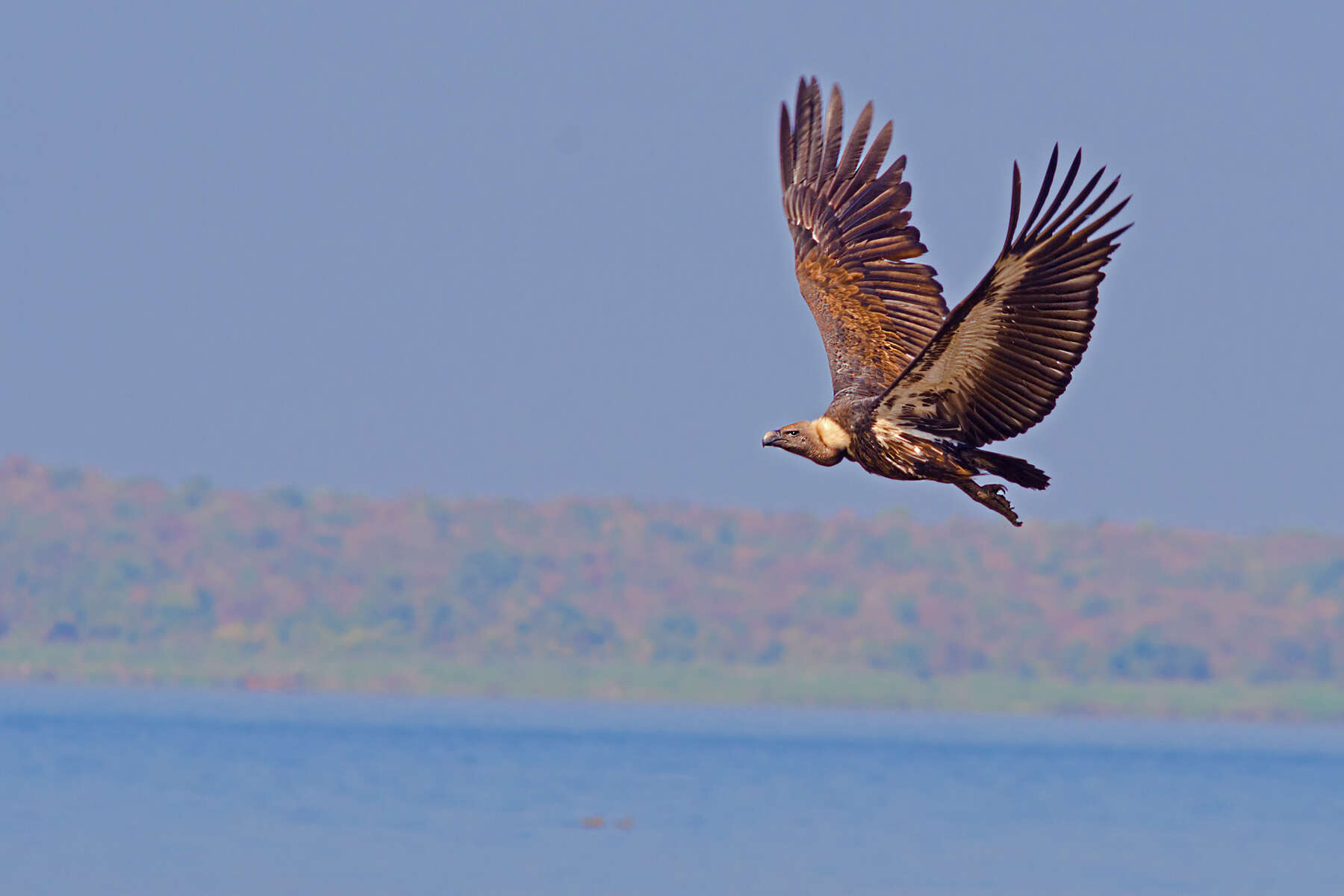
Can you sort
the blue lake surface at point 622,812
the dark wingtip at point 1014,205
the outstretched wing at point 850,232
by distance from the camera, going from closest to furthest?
the dark wingtip at point 1014,205 → the outstretched wing at point 850,232 → the blue lake surface at point 622,812

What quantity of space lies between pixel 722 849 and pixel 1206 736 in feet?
254

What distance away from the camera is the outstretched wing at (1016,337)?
8.89 meters

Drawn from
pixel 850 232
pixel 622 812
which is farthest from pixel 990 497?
pixel 622 812

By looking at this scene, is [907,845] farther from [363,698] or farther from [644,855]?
[363,698]

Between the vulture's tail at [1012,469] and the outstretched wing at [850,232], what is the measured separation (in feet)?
9.33

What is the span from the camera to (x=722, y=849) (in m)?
50.2

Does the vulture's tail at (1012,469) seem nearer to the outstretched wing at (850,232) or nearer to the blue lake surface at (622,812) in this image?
the outstretched wing at (850,232)

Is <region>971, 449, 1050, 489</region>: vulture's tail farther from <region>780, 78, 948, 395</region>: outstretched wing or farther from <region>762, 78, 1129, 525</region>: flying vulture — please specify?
<region>780, 78, 948, 395</region>: outstretched wing

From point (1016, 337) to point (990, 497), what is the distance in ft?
2.64

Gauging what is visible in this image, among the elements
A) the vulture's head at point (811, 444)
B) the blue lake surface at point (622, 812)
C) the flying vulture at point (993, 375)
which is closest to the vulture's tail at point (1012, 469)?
the flying vulture at point (993, 375)

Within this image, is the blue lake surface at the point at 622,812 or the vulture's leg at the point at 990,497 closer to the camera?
the vulture's leg at the point at 990,497

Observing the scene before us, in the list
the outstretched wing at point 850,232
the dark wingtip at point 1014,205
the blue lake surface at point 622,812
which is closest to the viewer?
the dark wingtip at point 1014,205

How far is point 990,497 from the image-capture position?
9195mm

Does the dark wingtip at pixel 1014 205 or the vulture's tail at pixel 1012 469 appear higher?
the dark wingtip at pixel 1014 205
